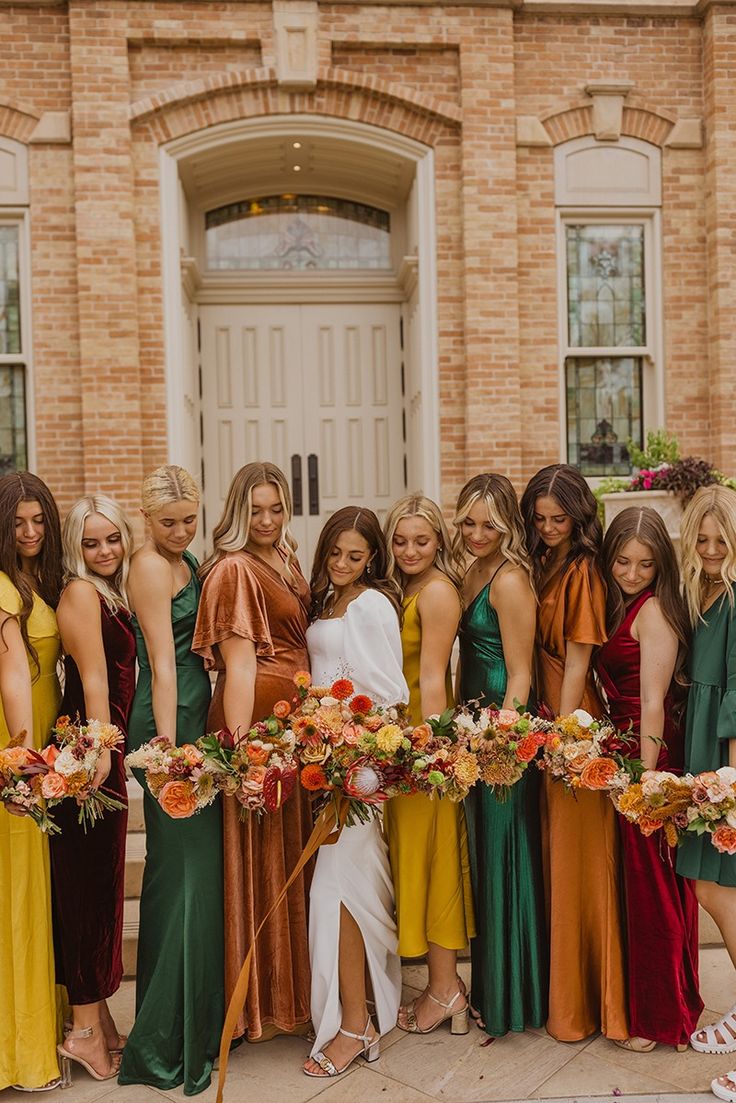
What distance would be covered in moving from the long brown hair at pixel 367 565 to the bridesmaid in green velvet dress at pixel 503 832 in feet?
1.02

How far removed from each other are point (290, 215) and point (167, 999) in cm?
744

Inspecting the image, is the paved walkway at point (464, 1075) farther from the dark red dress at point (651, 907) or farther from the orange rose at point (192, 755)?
the orange rose at point (192, 755)

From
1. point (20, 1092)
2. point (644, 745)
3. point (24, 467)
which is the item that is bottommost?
point (20, 1092)

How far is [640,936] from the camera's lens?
11.3 feet

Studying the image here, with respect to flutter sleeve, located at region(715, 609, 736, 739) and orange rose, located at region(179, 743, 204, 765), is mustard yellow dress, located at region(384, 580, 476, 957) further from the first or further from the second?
flutter sleeve, located at region(715, 609, 736, 739)

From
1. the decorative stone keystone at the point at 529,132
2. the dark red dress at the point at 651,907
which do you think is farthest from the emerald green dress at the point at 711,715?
the decorative stone keystone at the point at 529,132

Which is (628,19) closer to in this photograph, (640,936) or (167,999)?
(640,936)

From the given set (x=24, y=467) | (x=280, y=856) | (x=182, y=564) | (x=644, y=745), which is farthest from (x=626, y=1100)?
(x=24, y=467)

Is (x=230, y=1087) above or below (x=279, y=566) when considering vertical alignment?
below

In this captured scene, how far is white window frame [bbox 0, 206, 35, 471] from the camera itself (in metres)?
7.75

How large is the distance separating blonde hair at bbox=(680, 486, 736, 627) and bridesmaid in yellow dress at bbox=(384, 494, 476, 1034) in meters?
0.84

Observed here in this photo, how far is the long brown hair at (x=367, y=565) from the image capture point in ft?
11.5

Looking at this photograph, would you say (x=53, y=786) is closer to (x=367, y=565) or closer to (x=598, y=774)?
(x=367, y=565)

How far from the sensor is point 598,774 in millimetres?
3195
